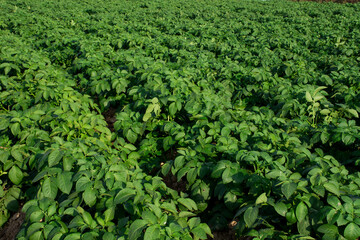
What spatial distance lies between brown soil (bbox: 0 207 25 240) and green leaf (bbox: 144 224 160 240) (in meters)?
1.68

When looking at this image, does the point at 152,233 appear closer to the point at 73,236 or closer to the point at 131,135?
the point at 73,236

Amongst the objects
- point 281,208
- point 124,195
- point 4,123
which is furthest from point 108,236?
point 4,123

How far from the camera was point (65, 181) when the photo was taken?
196cm

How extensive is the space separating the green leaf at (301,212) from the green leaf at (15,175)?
7.23 feet

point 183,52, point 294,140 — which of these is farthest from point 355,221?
point 183,52

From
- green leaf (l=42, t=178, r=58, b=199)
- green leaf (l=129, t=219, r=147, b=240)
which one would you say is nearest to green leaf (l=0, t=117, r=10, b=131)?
green leaf (l=42, t=178, r=58, b=199)

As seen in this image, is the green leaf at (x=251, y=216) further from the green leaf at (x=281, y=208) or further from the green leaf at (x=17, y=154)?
the green leaf at (x=17, y=154)

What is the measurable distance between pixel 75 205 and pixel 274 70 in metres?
4.14

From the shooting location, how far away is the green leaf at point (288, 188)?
1.68 metres

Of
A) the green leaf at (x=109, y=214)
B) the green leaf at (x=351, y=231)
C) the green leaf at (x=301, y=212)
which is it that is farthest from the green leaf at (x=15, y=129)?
the green leaf at (x=351, y=231)

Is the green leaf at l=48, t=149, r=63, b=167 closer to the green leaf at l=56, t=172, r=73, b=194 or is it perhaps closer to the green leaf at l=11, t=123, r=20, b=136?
the green leaf at l=56, t=172, r=73, b=194

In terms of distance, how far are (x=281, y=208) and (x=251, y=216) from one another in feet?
0.66

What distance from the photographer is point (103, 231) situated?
1.67 meters

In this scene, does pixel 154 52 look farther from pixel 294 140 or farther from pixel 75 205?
pixel 75 205
